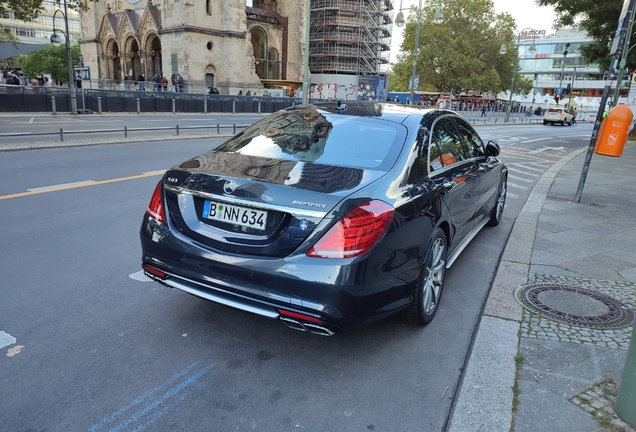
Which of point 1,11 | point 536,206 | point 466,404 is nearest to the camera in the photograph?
point 466,404

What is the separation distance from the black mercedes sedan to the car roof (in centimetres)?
5

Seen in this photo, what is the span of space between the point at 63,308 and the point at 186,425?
71.1 inches

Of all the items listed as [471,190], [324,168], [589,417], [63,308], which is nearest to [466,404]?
[589,417]

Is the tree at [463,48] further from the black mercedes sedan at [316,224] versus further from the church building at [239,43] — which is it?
the black mercedes sedan at [316,224]

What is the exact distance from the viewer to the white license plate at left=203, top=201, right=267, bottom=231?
9.72ft

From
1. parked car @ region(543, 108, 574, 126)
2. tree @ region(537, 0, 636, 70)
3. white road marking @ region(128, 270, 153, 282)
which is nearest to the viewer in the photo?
white road marking @ region(128, 270, 153, 282)

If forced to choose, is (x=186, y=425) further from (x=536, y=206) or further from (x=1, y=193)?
(x=536, y=206)

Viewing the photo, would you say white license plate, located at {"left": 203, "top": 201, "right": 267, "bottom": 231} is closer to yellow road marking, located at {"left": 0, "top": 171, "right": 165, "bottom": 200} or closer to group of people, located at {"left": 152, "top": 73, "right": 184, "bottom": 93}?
yellow road marking, located at {"left": 0, "top": 171, "right": 165, "bottom": 200}

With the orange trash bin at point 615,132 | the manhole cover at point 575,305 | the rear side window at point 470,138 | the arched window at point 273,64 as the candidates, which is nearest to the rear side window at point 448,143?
the rear side window at point 470,138

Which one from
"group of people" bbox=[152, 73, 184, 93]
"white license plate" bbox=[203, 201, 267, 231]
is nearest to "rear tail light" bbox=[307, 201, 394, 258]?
"white license plate" bbox=[203, 201, 267, 231]

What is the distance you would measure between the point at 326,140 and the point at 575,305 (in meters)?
2.57

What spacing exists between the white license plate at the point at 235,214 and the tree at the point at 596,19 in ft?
74.0

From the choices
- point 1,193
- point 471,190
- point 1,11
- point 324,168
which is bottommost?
point 1,193

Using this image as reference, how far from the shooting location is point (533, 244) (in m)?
5.95
